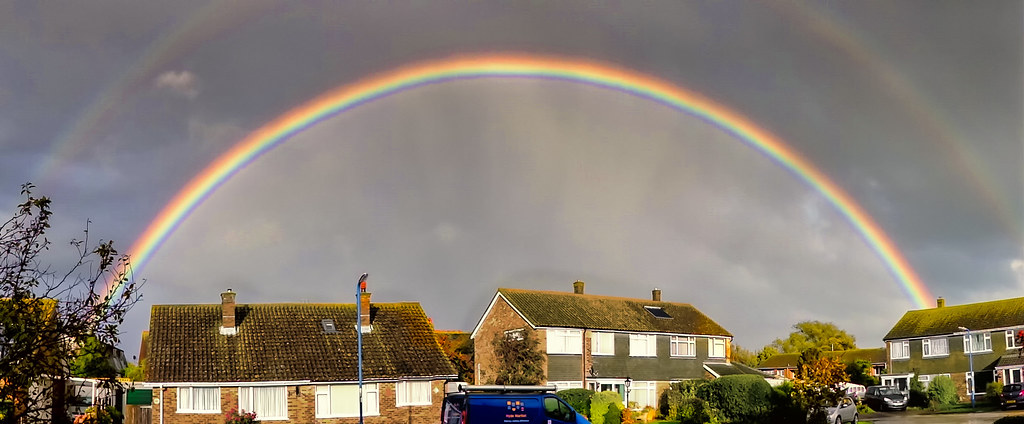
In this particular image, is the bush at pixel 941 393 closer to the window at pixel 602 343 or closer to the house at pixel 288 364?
the window at pixel 602 343

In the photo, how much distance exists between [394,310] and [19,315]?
150 ft

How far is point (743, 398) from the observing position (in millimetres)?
43125

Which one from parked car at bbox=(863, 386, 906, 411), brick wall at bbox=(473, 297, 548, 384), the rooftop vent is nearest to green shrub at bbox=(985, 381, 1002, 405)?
parked car at bbox=(863, 386, 906, 411)

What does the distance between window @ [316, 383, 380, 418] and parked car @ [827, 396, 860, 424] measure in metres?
22.9

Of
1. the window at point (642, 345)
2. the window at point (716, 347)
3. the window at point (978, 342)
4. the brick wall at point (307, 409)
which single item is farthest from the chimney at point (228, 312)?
the window at point (978, 342)

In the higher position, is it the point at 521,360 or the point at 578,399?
the point at 521,360

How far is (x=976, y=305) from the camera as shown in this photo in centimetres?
7719

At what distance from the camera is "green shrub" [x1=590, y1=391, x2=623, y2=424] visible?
160ft

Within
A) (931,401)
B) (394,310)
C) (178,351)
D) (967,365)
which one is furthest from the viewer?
(967,365)

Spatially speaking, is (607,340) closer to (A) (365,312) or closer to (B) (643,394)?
(B) (643,394)

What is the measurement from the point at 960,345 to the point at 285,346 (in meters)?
55.1

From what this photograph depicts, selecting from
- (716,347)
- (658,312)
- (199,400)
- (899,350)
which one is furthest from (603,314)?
(899,350)

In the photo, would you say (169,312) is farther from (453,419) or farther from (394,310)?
(453,419)

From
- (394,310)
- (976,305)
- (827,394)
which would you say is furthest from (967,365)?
(394,310)
